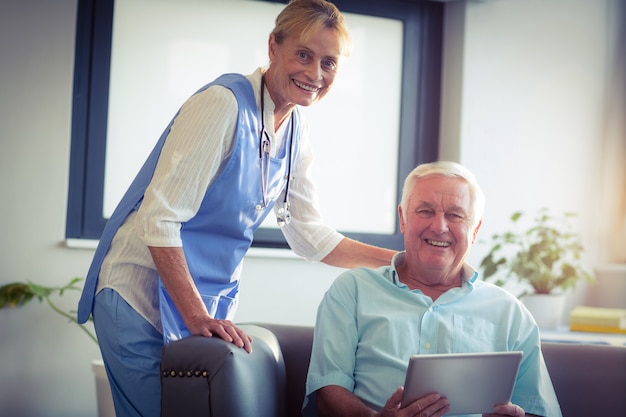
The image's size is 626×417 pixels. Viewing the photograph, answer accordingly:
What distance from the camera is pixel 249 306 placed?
3367mm

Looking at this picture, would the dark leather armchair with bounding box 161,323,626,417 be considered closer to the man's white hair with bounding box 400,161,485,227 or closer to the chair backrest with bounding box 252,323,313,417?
the chair backrest with bounding box 252,323,313,417

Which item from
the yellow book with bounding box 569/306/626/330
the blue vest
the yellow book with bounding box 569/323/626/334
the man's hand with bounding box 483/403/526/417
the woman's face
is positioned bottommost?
the man's hand with bounding box 483/403/526/417

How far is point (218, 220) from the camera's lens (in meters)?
1.84

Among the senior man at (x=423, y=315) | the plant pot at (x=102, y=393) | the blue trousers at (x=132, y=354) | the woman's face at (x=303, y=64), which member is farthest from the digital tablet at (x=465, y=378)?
the plant pot at (x=102, y=393)

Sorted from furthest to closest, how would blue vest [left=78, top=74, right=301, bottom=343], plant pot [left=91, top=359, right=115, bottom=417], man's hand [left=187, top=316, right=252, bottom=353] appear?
plant pot [left=91, top=359, right=115, bottom=417] < blue vest [left=78, top=74, right=301, bottom=343] < man's hand [left=187, top=316, right=252, bottom=353]

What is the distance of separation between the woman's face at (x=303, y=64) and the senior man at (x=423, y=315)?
351mm

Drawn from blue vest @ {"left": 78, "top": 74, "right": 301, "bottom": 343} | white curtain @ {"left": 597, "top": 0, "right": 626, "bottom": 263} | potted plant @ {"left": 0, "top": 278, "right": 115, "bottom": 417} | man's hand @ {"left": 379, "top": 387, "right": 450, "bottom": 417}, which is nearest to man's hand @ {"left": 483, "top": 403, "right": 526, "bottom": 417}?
man's hand @ {"left": 379, "top": 387, "right": 450, "bottom": 417}

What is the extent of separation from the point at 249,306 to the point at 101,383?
0.73 metres

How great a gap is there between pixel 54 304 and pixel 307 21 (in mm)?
1745

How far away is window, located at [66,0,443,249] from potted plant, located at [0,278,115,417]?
240 millimetres

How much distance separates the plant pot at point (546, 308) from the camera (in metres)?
3.18

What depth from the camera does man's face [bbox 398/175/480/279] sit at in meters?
1.95

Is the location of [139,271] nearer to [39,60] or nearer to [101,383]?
[101,383]

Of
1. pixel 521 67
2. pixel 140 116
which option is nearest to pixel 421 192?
pixel 140 116
